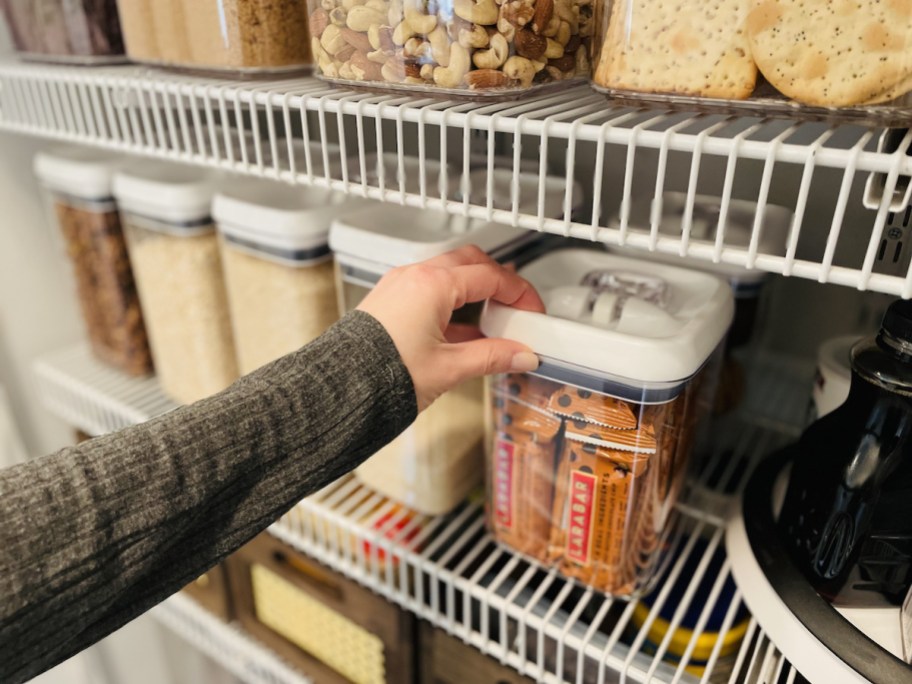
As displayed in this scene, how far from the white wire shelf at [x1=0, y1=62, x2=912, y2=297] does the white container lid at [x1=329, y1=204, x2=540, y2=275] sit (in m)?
0.03

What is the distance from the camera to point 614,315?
0.59 m

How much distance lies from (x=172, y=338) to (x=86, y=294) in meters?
0.21

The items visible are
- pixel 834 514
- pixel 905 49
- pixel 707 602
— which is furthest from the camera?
pixel 707 602

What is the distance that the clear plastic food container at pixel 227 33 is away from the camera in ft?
1.96

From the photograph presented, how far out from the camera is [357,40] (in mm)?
512

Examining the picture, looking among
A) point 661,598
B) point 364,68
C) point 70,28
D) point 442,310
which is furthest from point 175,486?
point 70,28

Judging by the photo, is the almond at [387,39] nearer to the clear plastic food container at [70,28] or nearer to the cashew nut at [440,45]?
the cashew nut at [440,45]

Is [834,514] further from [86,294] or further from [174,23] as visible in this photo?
[86,294]

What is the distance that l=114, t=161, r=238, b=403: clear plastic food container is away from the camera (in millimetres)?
792

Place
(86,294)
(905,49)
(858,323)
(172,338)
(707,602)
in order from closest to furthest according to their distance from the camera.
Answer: (905,49), (707,602), (858,323), (172,338), (86,294)

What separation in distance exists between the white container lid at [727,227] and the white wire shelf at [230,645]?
0.68 meters

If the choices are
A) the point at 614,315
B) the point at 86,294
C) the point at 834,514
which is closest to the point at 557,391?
the point at 614,315

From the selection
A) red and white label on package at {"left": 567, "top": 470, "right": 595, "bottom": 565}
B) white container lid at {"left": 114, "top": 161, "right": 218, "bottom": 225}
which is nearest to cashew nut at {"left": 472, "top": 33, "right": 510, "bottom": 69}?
red and white label on package at {"left": 567, "top": 470, "right": 595, "bottom": 565}

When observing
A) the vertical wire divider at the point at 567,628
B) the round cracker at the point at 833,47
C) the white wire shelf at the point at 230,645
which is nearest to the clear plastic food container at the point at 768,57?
the round cracker at the point at 833,47
